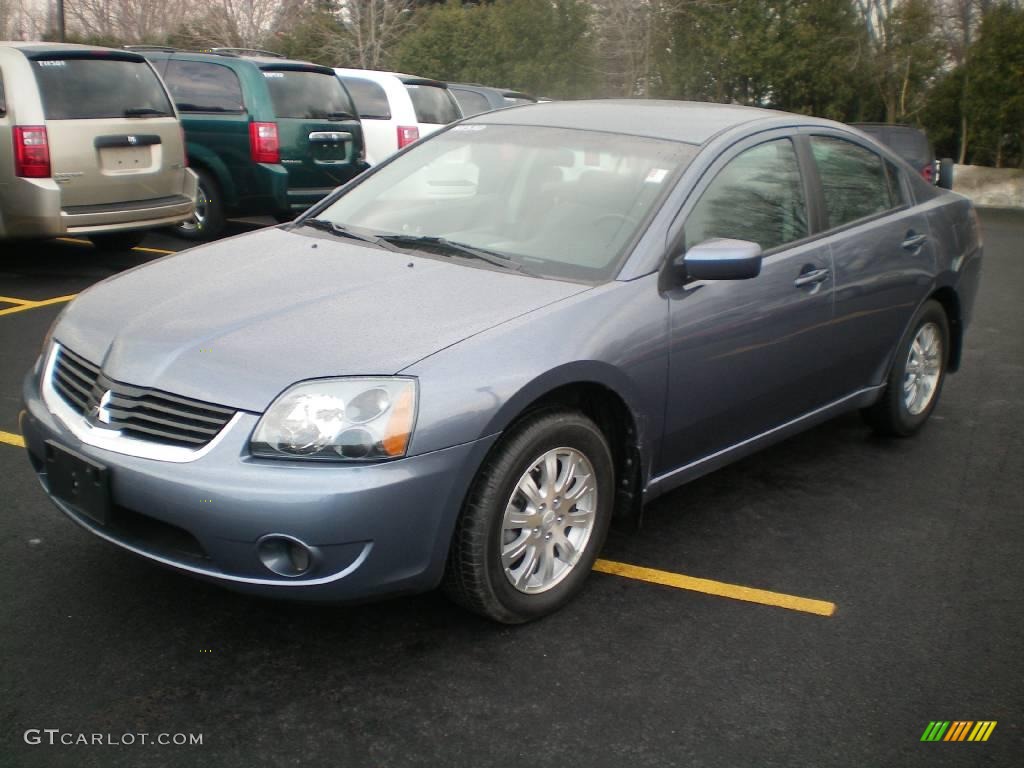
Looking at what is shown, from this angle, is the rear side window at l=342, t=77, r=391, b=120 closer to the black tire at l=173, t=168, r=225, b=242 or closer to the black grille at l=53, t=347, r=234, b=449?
the black tire at l=173, t=168, r=225, b=242

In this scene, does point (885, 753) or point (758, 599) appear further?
point (758, 599)

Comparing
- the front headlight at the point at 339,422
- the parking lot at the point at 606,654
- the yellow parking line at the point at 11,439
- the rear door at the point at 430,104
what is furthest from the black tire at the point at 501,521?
the rear door at the point at 430,104

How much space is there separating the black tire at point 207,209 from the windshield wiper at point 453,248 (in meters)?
7.13

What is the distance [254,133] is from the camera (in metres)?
10.7

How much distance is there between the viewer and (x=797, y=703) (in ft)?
10.3

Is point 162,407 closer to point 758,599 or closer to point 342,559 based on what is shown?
point 342,559

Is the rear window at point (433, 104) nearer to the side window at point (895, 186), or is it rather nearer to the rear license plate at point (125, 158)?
the rear license plate at point (125, 158)

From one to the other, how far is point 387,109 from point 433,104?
88 cm

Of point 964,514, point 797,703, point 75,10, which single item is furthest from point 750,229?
point 75,10

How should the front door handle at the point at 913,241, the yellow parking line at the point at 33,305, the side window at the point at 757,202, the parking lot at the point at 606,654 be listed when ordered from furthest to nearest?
the yellow parking line at the point at 33,305, the front door handle at the point at 913,241, the side window at the point at 757,202, the parking lot at the point at 606,654

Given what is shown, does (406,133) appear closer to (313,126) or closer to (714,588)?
(313,126)

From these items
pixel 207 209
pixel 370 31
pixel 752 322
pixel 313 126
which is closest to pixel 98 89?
pixel 207 209

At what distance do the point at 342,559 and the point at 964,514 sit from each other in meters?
2.84

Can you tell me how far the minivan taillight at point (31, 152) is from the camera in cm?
812
